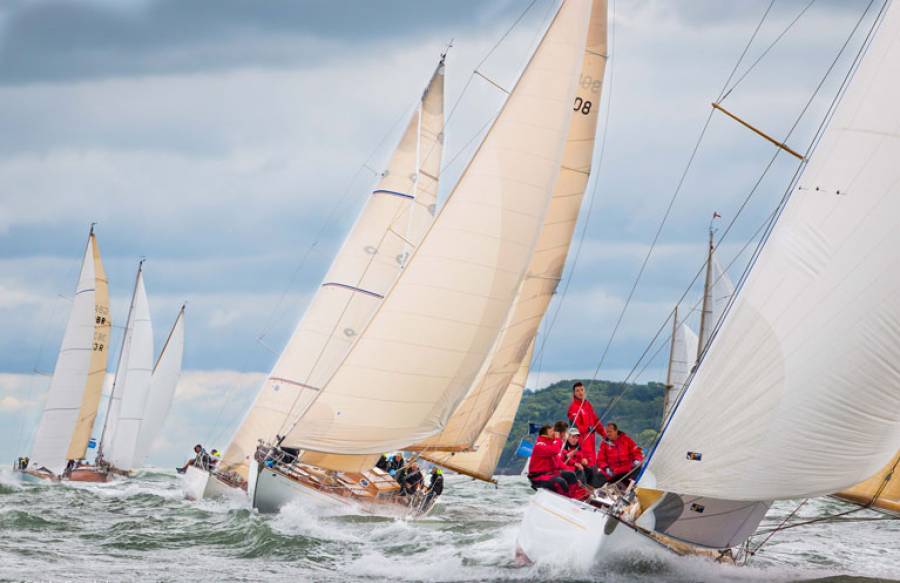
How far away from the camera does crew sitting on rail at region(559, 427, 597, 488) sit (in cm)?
1666

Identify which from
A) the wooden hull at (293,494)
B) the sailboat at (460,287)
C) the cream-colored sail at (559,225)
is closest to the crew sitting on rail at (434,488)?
the wooden hull at (293,494)

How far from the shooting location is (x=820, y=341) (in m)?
12.8

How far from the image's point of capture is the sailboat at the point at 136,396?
43.2 m

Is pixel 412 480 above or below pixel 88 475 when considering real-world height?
below

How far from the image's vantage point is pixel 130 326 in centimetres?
4431

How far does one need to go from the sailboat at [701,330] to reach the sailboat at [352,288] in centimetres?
Answer: 1240

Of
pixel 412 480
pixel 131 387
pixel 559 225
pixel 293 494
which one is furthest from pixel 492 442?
pixel 131 387

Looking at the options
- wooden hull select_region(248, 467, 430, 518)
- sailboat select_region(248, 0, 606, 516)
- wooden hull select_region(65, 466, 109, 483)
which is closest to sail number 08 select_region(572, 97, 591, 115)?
sailboat select_region(248, 0, 606, 516)

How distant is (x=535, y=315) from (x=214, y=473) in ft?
31.4

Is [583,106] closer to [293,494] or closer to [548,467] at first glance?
[548,467]

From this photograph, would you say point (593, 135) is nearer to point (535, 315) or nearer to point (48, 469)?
point (535, 315)

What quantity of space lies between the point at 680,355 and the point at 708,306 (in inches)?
106

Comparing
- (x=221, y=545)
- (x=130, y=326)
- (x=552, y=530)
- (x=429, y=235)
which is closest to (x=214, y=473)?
(x=221, y=545)

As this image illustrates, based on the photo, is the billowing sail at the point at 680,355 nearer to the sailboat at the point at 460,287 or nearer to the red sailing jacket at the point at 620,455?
the sailboat at the point at 460,287
